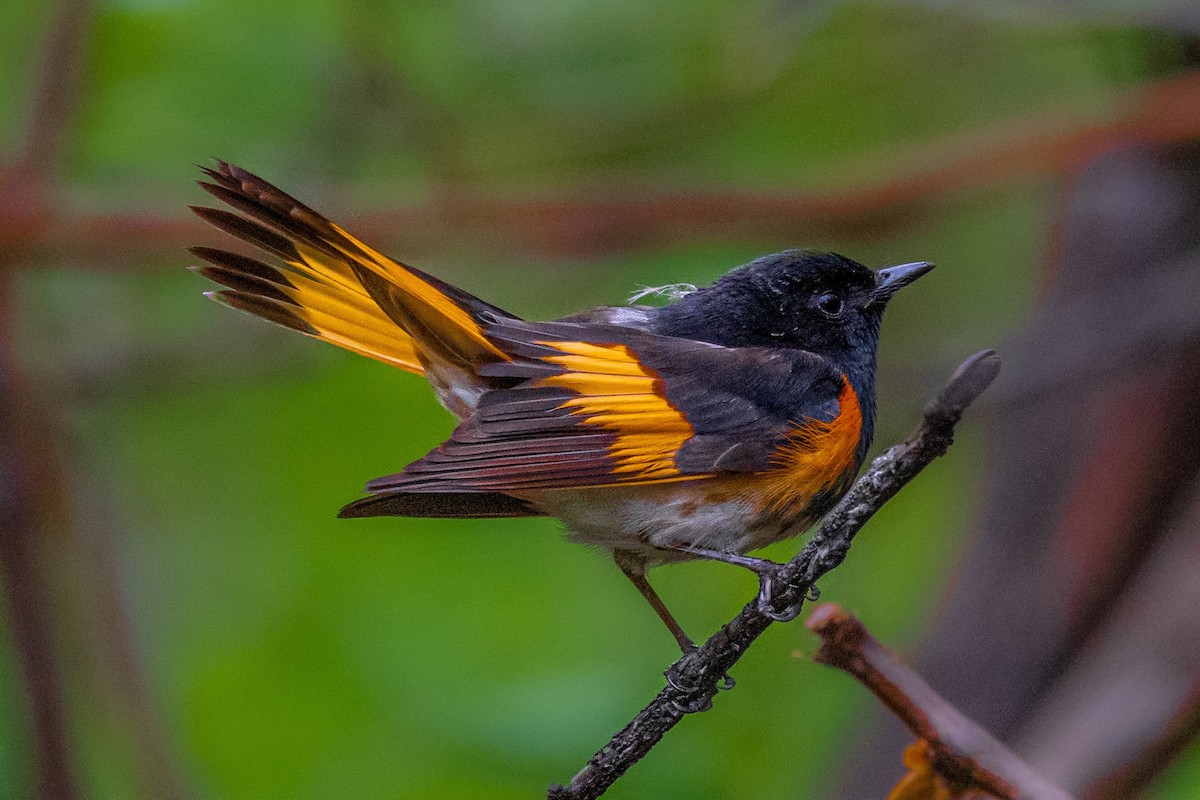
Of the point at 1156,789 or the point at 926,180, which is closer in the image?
the point at 1156,789

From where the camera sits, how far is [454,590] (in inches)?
128

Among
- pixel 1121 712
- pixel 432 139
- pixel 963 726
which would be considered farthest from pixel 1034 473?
pixel 963 726

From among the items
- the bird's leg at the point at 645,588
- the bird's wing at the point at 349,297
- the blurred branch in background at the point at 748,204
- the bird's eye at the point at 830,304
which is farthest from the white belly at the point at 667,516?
the blurred branch in background at the point at 748,204

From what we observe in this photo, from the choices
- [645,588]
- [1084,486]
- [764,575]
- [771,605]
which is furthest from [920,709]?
[1084,486]

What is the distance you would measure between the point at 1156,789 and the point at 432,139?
7.51ft

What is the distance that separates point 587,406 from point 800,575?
0.71m

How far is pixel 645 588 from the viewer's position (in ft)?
7.76

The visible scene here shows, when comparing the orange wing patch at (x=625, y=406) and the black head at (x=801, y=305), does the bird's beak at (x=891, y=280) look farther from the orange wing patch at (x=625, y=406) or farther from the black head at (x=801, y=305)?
the orange wing patch at (x=625, y=406)

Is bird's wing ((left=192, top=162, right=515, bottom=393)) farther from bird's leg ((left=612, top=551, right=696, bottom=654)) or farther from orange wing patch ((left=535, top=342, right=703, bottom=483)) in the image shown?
bird's leg ((left=612, top=551, right=696, bottom=654))

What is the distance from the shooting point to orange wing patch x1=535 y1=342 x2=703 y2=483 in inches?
80.4

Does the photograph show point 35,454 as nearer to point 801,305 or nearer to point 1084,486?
point 801,305

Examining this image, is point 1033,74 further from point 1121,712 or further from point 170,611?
point 170,611

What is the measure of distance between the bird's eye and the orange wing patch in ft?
1.43

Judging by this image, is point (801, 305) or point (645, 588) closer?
point (645, 588)
